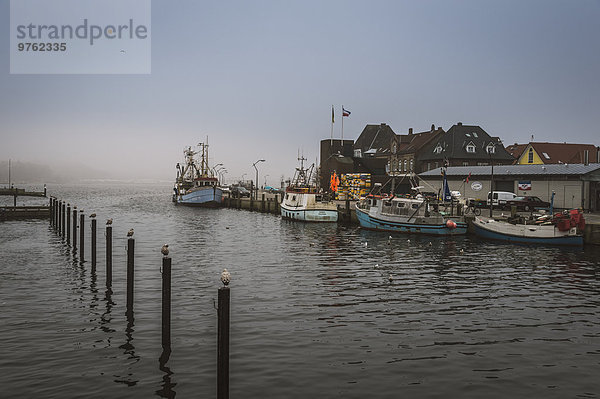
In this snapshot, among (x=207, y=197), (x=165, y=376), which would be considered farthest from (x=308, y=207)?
(x=165, y=376)

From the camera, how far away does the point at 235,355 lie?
1396cm

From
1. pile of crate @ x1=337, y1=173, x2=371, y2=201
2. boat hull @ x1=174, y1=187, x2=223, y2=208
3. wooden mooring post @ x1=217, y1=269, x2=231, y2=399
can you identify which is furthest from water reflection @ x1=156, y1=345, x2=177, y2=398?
boat hull @ x1=174, y1=187, x2=223, y2=208

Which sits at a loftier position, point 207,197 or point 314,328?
point 207,197

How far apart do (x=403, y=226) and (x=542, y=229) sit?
11692 mm

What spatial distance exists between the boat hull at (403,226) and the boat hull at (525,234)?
6.72ft

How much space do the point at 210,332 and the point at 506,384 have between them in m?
8.48

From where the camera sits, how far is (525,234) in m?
38.8

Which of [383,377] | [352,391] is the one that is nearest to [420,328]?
[383,377]

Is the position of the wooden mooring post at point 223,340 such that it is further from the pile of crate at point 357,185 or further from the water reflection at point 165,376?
the pile of crate at point 357,185

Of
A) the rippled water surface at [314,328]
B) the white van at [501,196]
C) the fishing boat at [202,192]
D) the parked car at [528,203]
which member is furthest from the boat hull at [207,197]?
the rippled water surface at [314,328]

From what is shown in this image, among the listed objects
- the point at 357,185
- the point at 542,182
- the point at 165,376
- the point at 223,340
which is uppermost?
the point at 542,182

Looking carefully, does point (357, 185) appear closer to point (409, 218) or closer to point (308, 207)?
point (308, 207)

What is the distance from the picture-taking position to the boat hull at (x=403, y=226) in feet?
144

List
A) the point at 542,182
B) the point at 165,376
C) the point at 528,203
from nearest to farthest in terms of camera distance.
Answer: the point at 165,376 → the point at 528,203 → the point at 542,182
